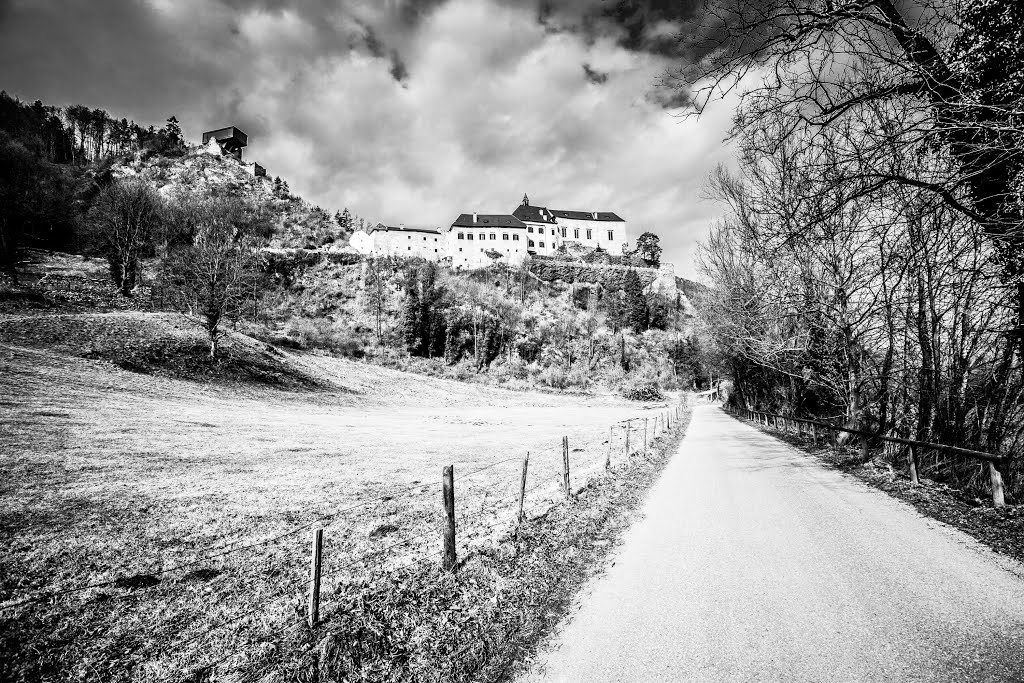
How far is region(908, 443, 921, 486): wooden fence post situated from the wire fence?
252 inches

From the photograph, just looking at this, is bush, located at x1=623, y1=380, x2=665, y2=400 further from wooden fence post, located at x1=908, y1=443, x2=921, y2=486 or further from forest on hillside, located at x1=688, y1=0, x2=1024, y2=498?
wooden fence post, located at x1=908, y1=443, x2=921, y2=486

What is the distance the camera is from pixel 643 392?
179ft

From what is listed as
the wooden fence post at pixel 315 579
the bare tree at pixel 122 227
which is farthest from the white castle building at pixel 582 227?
the wooden fence post at pixel 315 579

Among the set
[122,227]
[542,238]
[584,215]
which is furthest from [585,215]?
[122,227]

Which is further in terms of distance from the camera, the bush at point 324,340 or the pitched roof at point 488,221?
the pitched roof at point 488,221

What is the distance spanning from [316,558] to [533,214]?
371 feet

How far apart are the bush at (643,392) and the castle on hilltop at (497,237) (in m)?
49.8

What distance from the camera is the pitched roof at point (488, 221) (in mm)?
103000

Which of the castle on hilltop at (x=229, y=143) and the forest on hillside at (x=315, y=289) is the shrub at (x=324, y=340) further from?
the castle on hilltop at (x=229, y=143)

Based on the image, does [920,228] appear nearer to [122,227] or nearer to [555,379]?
[555,379]

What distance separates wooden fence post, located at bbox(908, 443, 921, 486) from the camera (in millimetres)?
8664

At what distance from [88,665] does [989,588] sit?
8.30m

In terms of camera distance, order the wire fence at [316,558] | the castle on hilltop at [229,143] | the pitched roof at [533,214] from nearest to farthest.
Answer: the wire fence at [316,558] < the pitched roof at [533,214] < the castle on hilltop at [229,143]

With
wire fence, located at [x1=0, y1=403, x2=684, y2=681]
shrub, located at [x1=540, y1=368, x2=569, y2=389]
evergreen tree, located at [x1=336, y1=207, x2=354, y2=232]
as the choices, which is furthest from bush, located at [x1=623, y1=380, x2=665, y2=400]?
evergreen tree, located at [x1=336, y1=207, x2=354, y2=232]
